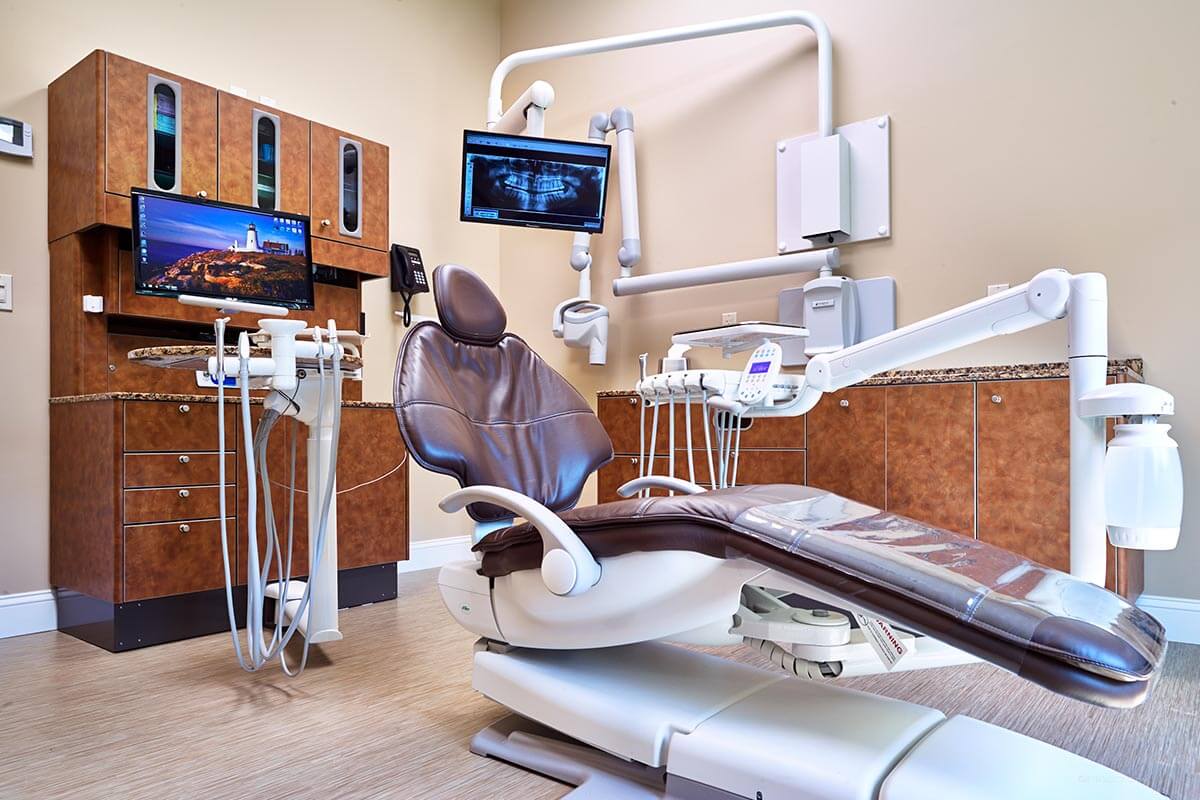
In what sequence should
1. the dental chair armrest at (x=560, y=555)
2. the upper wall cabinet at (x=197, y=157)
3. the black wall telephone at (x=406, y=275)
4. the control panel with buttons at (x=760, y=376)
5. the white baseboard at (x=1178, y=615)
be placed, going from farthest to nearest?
the black wall telephone at (x=406, y=275) → the upper wall cabinet at (x=197, y=157) → the white baseboard at (x=1178, y=615) → the control panel with buttons at (x=760, y=376) → the dental chair armrest at (x=560, y=555)

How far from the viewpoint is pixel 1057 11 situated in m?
3.16

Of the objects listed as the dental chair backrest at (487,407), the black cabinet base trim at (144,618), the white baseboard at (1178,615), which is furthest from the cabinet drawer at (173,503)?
the white baseboard at (1178,615)

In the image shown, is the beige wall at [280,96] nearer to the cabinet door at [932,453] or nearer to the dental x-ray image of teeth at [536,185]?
the dental x-ray image of teeth at [536,185]

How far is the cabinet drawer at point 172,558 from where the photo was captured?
271cm

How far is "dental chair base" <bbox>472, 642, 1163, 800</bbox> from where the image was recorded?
4.03 ft

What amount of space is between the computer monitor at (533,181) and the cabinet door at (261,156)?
0.74 meters

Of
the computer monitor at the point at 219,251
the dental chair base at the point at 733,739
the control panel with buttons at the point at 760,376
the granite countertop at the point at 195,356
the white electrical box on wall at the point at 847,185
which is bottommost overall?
the dental chair base at the point at 733,739

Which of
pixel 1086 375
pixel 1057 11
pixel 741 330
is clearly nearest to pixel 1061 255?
pixel 1057 11

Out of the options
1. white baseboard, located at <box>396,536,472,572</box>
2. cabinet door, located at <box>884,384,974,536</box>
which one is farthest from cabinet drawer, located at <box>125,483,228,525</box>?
cabinet door, located at <box>884,384,974,536</box>

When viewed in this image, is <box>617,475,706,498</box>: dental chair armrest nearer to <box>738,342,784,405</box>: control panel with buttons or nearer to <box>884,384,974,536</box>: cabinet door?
<box>738,342,784,405</box>: control panel with buttons

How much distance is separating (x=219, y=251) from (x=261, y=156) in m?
0.61

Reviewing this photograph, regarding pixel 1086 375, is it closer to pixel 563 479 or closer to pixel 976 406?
pixel 563 479

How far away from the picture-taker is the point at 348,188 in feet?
12.4

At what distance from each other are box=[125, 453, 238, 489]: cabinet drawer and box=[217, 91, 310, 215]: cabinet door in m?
1.13
